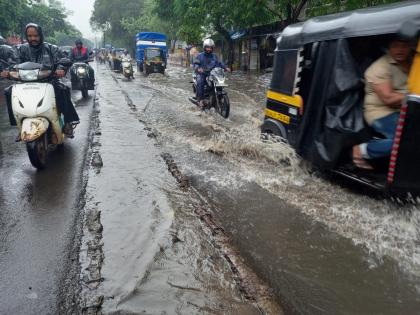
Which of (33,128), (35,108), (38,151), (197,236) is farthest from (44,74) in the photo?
(197,236)

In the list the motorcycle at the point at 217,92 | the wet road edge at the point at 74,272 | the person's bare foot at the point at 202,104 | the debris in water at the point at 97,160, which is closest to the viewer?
the wet road edge at the point at 74,272

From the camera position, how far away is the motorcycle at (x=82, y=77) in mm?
13117

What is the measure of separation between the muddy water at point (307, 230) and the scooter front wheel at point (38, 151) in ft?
6.51

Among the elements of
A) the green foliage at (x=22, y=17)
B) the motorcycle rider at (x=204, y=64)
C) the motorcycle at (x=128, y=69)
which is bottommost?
the motorcycle at (x=128, y=69)

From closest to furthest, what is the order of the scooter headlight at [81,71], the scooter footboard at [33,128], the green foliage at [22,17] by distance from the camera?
the scooter footboard at [33,128]
the scooter headlight at [81,71]
the green foliage at [22,17]

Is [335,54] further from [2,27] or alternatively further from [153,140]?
[2,27]

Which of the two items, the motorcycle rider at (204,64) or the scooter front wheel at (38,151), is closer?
the scooter front wheel at (38,151)

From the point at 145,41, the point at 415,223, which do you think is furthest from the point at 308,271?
the point at 145,41

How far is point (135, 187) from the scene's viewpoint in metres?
4.86

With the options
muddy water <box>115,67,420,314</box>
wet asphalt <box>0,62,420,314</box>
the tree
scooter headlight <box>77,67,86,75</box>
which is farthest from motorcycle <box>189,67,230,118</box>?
the tree

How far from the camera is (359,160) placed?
4188mm

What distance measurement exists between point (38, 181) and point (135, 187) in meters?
1.33

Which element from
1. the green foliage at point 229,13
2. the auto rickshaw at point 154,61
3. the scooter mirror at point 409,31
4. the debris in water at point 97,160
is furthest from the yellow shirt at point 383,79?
the auto rickshaw at point 154,61

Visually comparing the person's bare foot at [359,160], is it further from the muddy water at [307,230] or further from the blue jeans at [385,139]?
the muddy water at [307,230]
